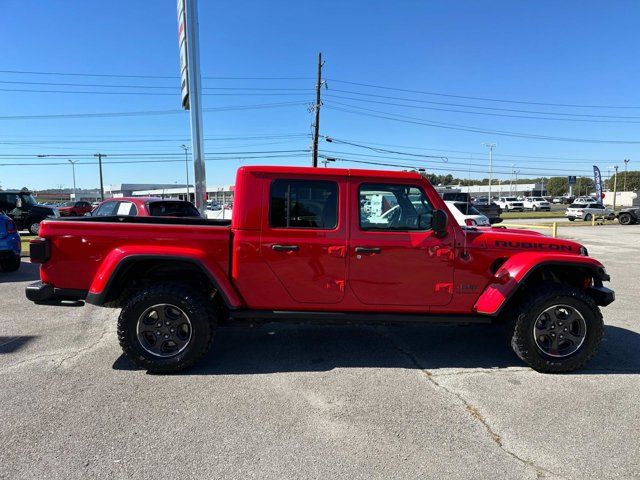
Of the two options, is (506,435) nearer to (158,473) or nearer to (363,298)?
(363,298)

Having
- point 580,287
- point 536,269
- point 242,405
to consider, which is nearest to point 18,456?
point 242,405

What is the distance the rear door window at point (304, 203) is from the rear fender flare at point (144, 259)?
0.73 meters

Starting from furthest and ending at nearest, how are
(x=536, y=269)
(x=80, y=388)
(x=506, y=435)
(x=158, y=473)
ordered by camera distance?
1. (x=536, y=269)
2. (x=80, y=388)
3. (x=506, y=435)
4. (x=158, y=473)

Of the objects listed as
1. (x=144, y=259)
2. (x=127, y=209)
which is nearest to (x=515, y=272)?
(x=144, y=259)

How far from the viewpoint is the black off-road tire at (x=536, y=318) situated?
4000 millimetres

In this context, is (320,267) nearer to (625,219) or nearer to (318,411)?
(318,411)

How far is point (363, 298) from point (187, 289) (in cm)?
163

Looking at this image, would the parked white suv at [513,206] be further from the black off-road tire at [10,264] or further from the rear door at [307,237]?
the rear door at [307,237]

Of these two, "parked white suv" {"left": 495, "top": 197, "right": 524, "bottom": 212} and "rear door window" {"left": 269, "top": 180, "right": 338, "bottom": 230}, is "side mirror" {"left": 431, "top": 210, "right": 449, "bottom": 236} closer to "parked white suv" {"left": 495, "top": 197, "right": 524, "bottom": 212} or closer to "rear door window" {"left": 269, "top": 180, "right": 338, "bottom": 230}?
"rear door window" {"left": 269, "top": 180, "right": 338, "bottom": 230}

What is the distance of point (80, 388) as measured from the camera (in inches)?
144

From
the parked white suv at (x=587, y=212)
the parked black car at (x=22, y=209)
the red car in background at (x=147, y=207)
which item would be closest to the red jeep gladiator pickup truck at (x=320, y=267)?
the red car in background at (x=147, y=207)

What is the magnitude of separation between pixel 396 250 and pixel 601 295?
6.95 ft

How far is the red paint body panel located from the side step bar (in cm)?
6

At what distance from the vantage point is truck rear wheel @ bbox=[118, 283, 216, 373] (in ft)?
12.9
